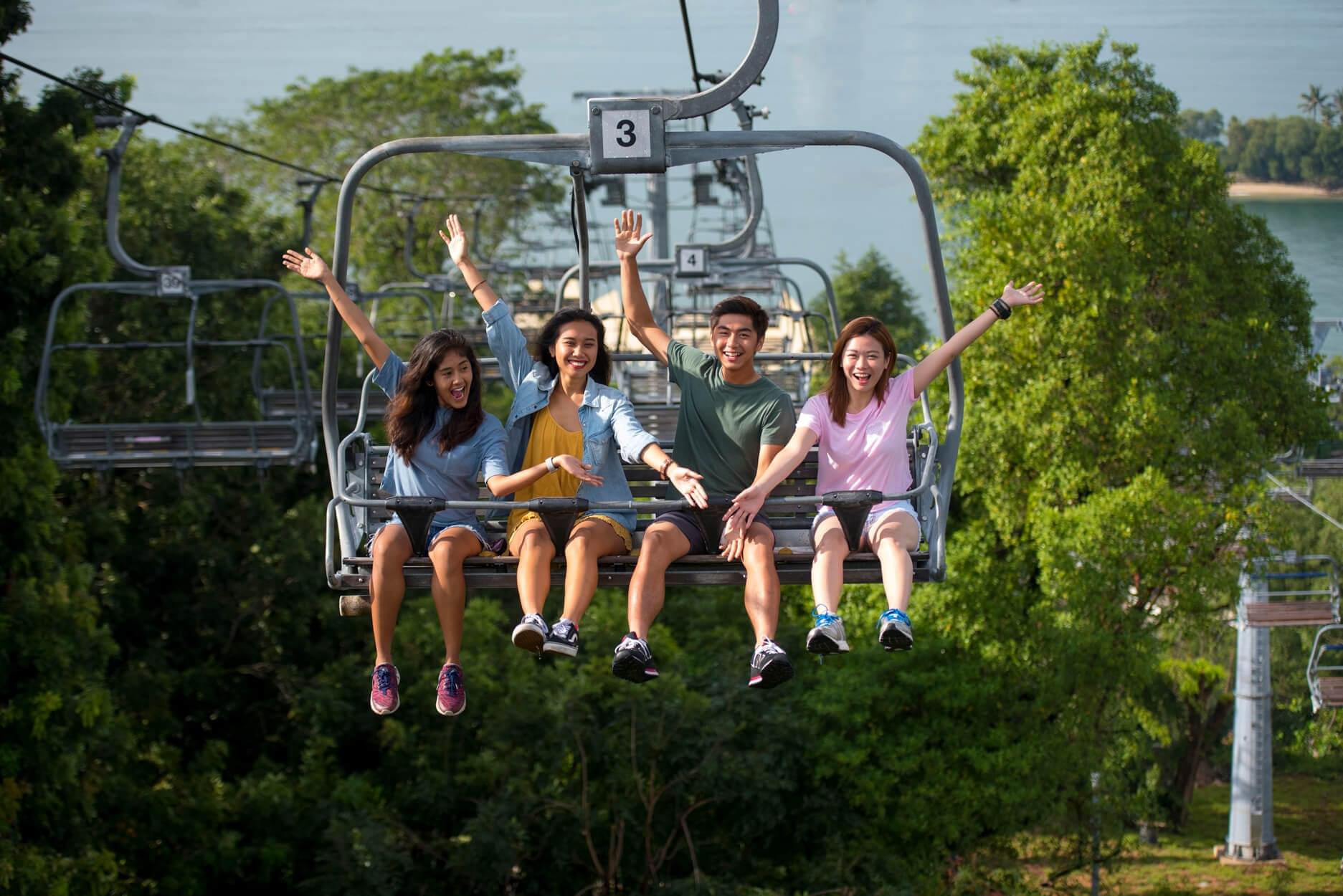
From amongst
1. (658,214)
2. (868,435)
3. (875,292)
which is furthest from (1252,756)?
(868,435)

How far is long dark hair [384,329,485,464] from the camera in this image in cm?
557

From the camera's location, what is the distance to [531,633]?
198 inches

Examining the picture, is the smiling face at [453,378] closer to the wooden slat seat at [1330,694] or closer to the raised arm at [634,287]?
the raised arm at [634,287]

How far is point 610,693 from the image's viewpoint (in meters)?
18.6

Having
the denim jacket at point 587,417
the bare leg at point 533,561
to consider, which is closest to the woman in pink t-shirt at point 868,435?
the denim jacket at point 587,417

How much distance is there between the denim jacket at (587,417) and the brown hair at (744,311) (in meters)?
0.38

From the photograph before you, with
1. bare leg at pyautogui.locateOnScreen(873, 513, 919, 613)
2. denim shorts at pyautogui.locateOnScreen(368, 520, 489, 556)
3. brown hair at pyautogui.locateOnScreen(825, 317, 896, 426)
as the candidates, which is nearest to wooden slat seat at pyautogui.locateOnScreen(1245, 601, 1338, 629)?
brown hair at pyautogui.locateOnScreen(825, 317, 896, 426)

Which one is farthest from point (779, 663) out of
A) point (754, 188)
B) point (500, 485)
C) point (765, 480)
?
point (754, 188)

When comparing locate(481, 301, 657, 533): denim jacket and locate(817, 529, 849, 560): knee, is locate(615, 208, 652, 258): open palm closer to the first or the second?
locate(481, 301, 657, 533): denim jacket

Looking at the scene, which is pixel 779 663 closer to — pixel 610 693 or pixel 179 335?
pixel 610 693

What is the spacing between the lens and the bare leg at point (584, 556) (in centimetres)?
525

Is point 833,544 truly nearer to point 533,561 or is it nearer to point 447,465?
point 533,561

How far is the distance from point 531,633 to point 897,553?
3.58 feet

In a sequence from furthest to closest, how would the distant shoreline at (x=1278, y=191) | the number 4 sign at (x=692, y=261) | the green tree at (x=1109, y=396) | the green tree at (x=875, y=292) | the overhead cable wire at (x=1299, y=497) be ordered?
the green tree at (x=875, y=292) → the distant shoreline at (x=1278, y=191) → the overhead cable wire at (x=1299, y=497) → the green tree at (x=1109, y=396) → the number 4 sign at (x=692, y=261)
